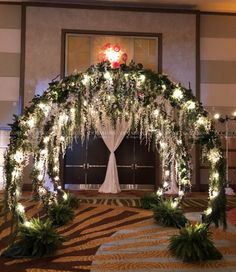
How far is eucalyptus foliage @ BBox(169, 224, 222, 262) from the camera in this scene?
14.7ft

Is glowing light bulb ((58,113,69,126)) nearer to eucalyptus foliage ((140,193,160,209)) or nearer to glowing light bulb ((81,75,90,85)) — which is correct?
glowing light bulb ((81,75,90,85))

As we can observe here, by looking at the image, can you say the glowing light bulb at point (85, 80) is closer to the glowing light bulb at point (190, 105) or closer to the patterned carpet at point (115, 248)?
the glowing light bulb at point (190, 105)

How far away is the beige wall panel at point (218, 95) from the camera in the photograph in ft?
37.0

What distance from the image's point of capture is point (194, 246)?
454cm

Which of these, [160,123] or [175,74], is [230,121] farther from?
[160,123]

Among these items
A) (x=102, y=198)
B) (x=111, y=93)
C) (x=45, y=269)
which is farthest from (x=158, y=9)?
(x=45, y=269)

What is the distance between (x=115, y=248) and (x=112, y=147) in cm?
572

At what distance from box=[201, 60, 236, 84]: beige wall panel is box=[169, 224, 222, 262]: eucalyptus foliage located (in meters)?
7.23

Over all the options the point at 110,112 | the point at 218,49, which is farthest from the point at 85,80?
the point at 218,49

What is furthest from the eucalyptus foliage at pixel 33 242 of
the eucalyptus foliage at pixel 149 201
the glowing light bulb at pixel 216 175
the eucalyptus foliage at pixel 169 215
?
the eucalyptus foliage at pixel 149 201

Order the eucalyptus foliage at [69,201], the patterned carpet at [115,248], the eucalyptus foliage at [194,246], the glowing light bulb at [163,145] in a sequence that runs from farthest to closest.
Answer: the eucalyptus foliage at [69,201], the glowing light bulb at [163,145], the eucalyptus foliage at [194,246], the patterned carpet at [115,248]

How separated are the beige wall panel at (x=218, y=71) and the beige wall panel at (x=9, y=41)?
5306 millimetres

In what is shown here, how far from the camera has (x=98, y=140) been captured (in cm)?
1099

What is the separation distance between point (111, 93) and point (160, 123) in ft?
4.91
